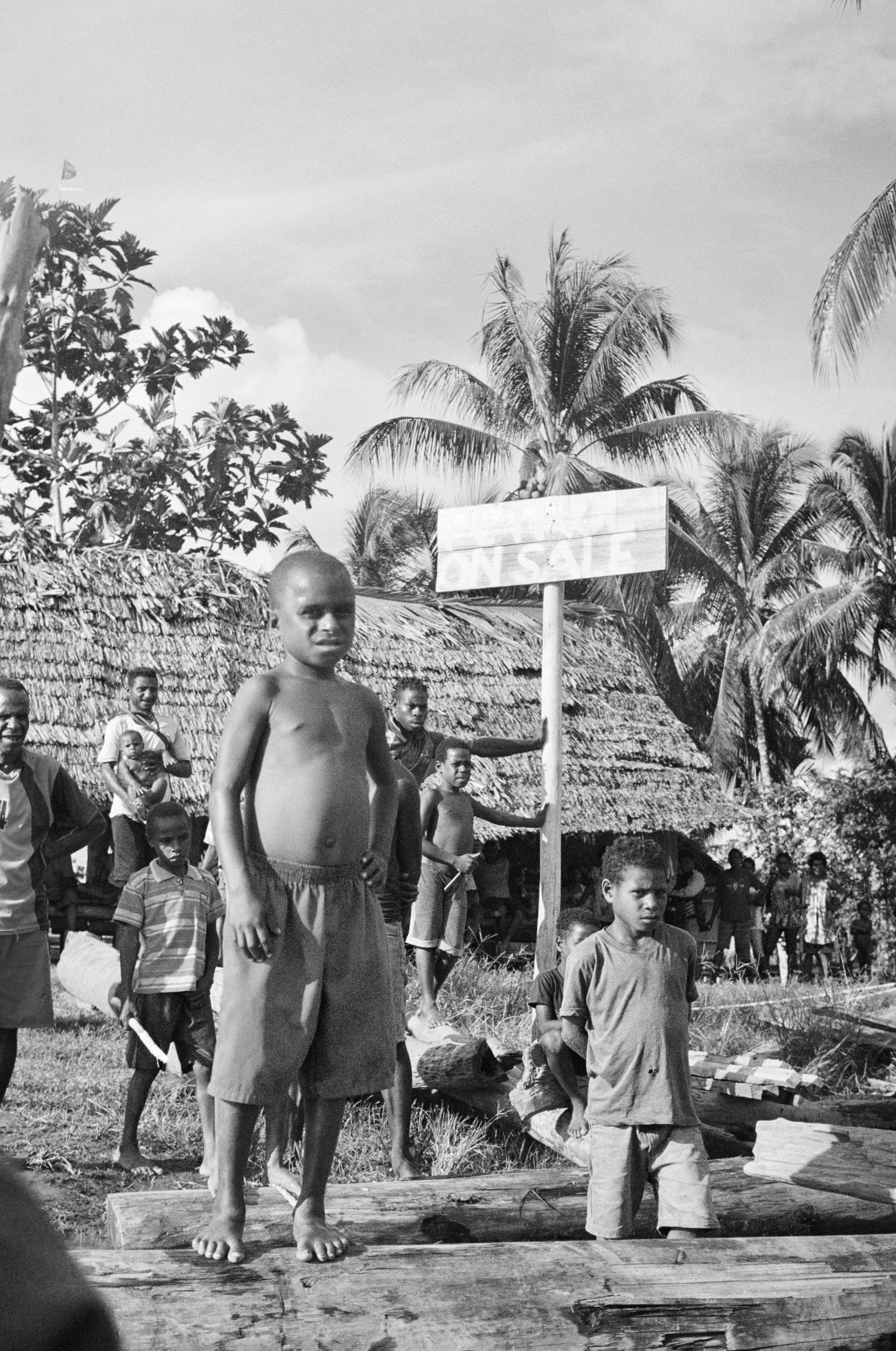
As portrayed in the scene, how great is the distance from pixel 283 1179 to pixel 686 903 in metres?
11.0

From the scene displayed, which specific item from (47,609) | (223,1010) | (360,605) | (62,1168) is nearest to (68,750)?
(47,609)

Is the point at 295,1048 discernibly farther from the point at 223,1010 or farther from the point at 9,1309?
the point at 9,1309

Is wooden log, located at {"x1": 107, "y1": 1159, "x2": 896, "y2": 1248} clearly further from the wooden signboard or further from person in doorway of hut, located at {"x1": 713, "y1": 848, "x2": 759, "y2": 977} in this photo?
person in doorway of hut, located at {"x1": 713, "y1": 848, "x2": 759, "y2": 977}

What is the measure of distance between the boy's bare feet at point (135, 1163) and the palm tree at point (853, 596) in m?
16.9

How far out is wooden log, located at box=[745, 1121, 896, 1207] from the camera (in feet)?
15.5

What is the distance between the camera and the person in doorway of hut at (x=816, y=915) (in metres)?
17.6

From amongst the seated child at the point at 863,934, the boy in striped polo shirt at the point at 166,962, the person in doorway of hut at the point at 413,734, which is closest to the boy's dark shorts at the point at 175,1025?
the boy in striped polo shirt at the point at 166,962

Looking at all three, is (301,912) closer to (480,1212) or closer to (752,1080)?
(480,1212)

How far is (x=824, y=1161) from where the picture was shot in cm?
482

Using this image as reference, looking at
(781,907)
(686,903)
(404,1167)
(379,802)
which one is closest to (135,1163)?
(404,1167)

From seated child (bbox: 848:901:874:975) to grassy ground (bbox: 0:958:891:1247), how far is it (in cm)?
855

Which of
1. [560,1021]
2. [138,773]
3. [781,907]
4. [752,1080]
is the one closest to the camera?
[560,1021]

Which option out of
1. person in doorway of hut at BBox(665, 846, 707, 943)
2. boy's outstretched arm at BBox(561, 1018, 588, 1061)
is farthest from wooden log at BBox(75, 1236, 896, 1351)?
person in doorway of hut at BBox(665, 846, 707, 943)

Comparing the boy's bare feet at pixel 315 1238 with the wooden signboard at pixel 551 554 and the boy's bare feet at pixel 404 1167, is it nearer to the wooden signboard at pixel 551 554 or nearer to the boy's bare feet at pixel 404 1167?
the boy's bare feet at pixel 404 1167
